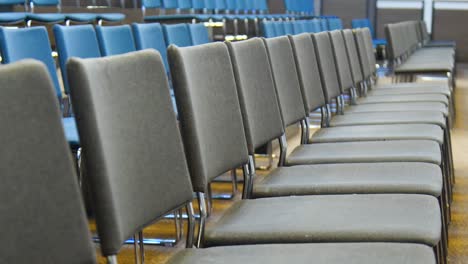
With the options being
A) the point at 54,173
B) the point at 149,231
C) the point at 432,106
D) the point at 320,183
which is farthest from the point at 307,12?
the point at 54,173

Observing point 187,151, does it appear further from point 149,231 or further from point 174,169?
point 149,231

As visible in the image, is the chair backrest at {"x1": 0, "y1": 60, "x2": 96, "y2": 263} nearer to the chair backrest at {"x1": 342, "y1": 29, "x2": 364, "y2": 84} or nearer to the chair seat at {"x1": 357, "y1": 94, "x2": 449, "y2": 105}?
the chair backrest at {"x1": 342, "y1": 29, "x2": 364, "y2": 84}

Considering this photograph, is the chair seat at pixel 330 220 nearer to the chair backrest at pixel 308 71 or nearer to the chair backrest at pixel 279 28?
the chair backrest at pixel 308 71

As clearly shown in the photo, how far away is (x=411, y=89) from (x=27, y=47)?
105 inches

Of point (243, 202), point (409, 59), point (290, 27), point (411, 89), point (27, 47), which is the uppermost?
point (27, 47)

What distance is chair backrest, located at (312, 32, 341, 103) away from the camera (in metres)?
3.59

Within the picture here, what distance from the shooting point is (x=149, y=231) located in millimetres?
3406

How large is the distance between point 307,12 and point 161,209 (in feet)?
38.8

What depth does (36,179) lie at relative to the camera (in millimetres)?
1199

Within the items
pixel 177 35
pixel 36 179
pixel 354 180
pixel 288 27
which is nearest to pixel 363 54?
pixel 177 35

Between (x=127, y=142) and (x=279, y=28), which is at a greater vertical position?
(x=127, y=142)

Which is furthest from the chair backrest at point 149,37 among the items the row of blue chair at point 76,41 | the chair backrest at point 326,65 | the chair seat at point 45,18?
the chair seat at point 45,18

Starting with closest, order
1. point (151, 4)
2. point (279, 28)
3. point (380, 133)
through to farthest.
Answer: point (380, 133), point (279, 28), point (151, 4)

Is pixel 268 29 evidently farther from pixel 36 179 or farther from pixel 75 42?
pixel 36 179
